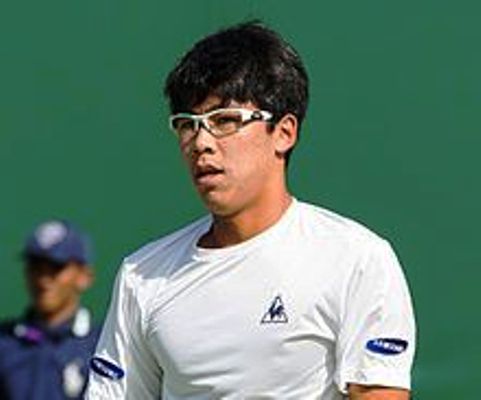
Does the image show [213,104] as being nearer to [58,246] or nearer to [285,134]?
[285,134]

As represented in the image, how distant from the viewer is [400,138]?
475cm

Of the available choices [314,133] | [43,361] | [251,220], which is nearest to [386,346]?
[251,220]

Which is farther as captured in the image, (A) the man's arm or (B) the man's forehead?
(B) the man's forehead

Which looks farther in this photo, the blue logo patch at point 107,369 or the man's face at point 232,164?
the blue logo patch at point 107,369

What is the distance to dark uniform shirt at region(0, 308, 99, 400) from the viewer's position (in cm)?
387

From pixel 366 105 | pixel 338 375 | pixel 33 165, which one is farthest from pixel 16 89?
pixel 338 375

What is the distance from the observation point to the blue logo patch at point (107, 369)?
2.81m

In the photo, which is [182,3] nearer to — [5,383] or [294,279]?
[5,383]

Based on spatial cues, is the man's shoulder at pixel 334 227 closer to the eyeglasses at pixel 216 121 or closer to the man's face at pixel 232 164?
the man's face at pixel 232 164

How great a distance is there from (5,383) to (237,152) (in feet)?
4.55


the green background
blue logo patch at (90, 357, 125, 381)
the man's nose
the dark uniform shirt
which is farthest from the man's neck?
the green background

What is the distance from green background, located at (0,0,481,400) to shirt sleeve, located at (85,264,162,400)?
1805 mm

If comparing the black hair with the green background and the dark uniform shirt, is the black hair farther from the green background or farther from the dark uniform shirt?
the green background

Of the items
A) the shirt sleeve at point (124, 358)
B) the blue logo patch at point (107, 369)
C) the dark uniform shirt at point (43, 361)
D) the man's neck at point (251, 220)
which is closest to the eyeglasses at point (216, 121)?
the man's neck at point (251, 220)
